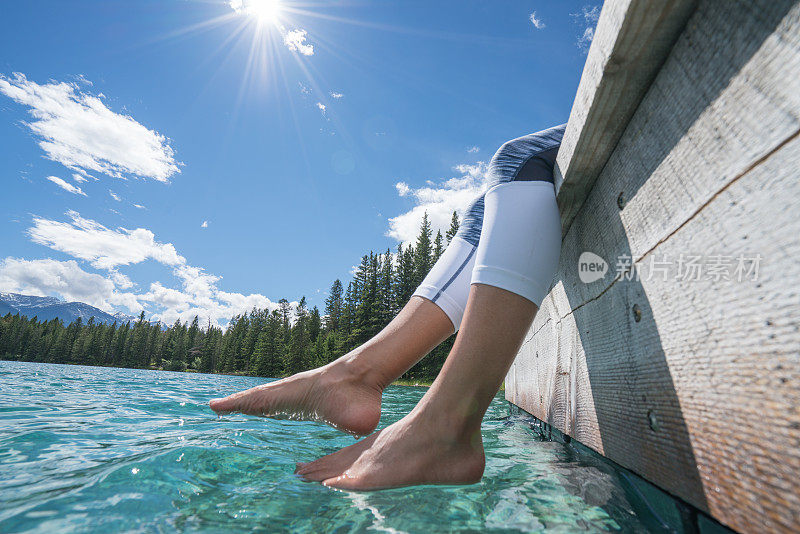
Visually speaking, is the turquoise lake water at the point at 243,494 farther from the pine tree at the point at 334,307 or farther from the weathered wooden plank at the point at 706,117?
the pine tree at the point at 334,307

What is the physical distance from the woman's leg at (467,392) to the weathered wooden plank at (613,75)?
304 mm

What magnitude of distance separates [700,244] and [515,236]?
1.44 ft

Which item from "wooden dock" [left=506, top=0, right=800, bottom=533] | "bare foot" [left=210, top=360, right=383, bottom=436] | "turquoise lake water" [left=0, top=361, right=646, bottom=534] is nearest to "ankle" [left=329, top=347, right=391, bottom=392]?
"bare foot" [left=210, top=360, right=383, bottom=436]

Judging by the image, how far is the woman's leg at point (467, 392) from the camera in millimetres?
913

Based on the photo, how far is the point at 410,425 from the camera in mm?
983

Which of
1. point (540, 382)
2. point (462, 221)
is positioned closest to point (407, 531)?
point (462, 221)

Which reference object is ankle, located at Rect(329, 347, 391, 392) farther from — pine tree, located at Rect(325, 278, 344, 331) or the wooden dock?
pine tree, located at Rect(325, 278, 344, 331)

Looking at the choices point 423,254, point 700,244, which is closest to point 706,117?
point 700,244

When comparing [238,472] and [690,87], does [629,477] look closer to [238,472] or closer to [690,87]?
[690,87]

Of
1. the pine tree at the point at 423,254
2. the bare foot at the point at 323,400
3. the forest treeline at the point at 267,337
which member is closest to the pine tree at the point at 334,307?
the forest treeline at the point at 267,337

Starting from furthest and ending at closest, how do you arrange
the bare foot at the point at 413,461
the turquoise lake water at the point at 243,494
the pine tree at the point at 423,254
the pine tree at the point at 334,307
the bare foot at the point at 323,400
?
1. the pine tree at the point at 334,307
2. the pine tree at the point at 423,254
3. the bare foot at the point at 323,400
4. the bare foot at the point at 413,461
5. the turquoise lake water at the point at 243,494

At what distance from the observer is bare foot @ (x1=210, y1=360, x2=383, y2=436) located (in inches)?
51.8

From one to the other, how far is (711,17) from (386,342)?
116cm

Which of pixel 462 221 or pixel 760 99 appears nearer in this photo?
pixel 760 99
